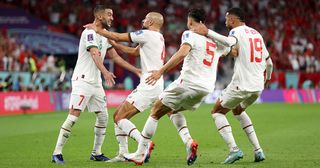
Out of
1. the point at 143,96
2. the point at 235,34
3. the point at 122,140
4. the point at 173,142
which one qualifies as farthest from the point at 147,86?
the point at 173,142

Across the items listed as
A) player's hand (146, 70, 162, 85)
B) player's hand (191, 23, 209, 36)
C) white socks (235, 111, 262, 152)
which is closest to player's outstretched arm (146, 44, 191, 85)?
player's hand (146, 70, 162, 85)

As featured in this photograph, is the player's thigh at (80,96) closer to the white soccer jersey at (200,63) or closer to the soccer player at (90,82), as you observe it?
the soccer player at (90,82)

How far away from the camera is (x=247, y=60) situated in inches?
473

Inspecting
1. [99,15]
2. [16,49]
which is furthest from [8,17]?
[99,15]

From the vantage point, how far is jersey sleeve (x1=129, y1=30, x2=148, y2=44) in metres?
11.6

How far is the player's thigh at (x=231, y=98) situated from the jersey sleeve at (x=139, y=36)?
1.64 meters

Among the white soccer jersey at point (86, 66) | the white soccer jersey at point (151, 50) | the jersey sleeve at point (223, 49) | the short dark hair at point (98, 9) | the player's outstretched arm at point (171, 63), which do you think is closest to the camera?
the player's outstretched arm at point (171, 63)

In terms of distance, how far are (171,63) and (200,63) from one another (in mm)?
691

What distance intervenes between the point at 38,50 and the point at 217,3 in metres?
12.2

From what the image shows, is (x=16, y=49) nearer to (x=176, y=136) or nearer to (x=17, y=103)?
(x=17, y=103)

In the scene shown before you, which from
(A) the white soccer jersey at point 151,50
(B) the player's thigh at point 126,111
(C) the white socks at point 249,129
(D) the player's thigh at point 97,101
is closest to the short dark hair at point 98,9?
(A) the white soccer jersey at point 151,50

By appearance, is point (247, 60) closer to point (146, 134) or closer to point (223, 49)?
point (223, 49)

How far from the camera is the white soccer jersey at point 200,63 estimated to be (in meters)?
11.4

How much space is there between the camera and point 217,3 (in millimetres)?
43531
